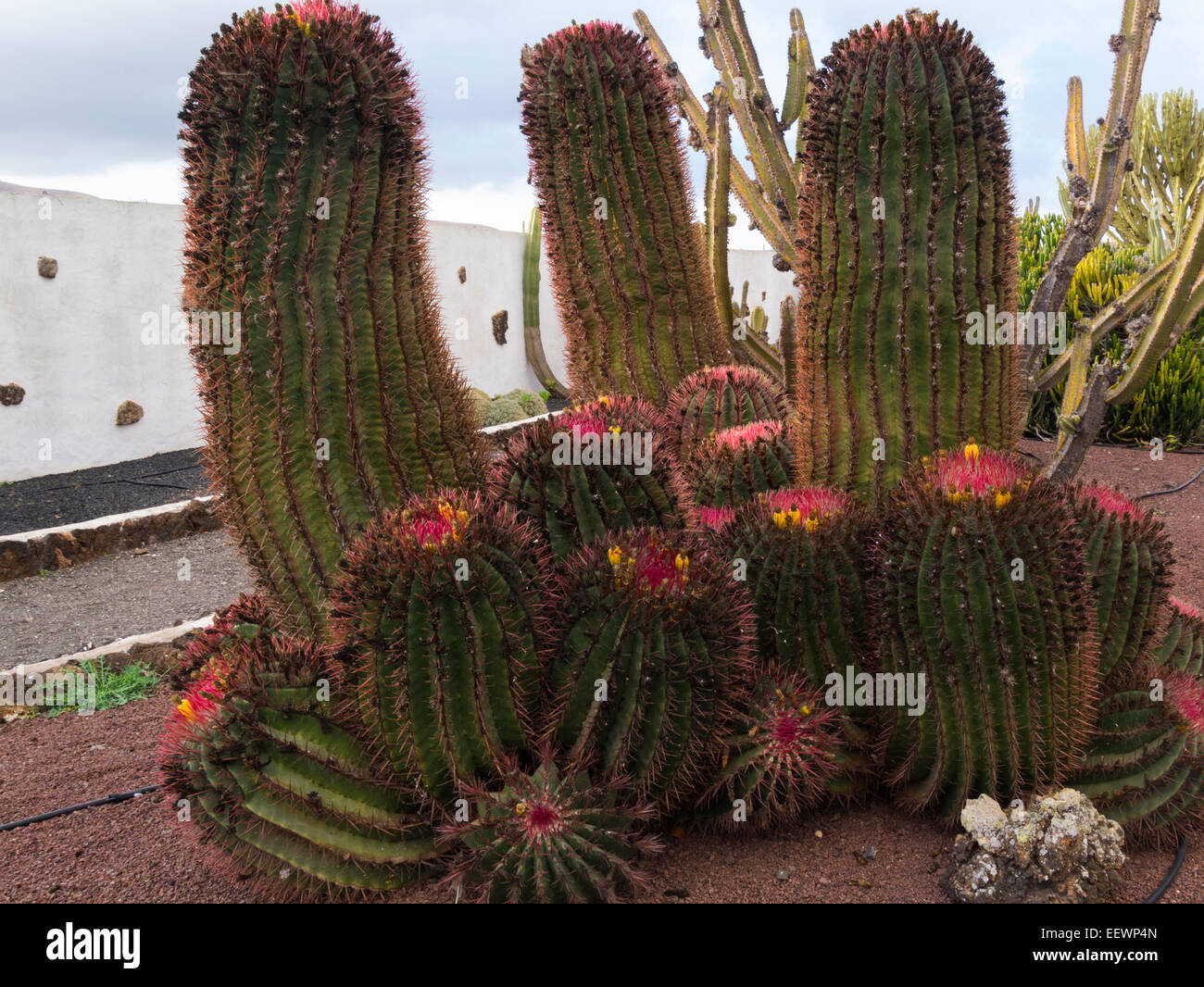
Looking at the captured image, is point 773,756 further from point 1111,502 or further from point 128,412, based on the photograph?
point 128,412

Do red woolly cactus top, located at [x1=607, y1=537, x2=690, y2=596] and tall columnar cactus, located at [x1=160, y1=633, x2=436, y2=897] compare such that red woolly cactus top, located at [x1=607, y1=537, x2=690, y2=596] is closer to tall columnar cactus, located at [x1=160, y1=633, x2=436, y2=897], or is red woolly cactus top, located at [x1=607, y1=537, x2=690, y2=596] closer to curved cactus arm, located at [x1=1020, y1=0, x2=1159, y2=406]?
tall columnar cactus, located at [x1=160, y1=633, x2=436, y2=897]

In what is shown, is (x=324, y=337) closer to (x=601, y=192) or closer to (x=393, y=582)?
(x=393, y=582)

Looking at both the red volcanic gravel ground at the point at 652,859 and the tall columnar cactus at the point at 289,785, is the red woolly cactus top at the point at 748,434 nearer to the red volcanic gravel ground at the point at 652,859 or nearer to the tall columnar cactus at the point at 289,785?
the red volcanic gravel ground at the point at 652,859

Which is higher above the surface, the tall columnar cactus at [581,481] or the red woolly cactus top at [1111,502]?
the tall columnar cactus at [581,481]

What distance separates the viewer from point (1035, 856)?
7.50 ft

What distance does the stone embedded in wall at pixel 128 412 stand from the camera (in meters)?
9.59

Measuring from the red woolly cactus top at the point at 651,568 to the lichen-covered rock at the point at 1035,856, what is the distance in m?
0.89

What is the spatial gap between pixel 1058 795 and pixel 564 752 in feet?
3.94

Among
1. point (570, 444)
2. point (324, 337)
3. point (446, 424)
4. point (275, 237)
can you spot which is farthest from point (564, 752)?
point (275, 237)

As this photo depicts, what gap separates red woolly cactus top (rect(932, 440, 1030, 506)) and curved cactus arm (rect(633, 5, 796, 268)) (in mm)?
3229

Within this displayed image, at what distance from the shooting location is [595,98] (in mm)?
3926

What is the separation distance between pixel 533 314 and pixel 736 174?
8193mm

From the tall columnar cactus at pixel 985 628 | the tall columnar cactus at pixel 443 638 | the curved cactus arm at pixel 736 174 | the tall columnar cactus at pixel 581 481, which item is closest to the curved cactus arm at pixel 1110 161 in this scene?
the curved cactus arm at pixel 736 174

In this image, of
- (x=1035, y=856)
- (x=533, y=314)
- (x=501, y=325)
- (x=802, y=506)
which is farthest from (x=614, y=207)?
(x=533, y=314)
